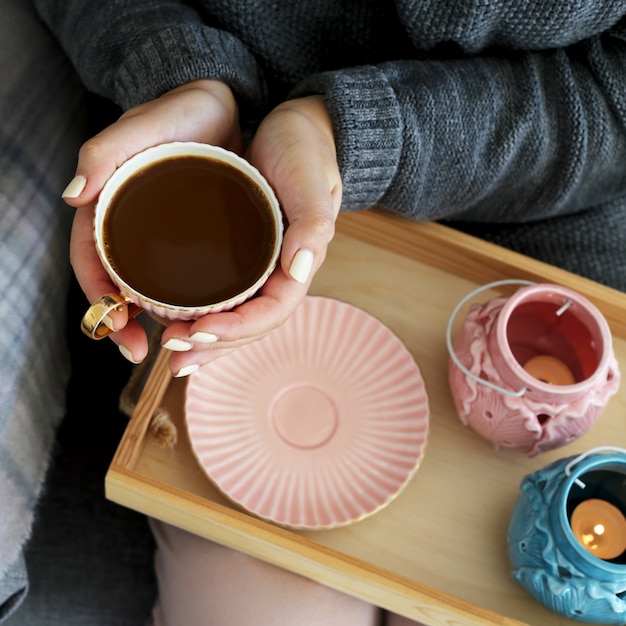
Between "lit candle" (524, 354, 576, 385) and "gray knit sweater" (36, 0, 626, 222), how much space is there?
175mm

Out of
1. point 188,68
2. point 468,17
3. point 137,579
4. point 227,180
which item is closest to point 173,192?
point 227,180

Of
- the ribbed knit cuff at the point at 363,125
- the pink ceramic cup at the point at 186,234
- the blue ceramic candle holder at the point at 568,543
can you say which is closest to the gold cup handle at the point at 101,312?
the pink ceramic cup at the point at 186,234

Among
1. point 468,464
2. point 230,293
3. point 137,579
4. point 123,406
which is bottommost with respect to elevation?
point 137,579

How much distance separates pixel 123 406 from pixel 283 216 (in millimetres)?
262

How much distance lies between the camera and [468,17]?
71 centimetres

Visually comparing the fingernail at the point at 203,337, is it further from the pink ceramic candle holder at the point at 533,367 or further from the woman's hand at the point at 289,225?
the pink ceramic candle holder at the point at 533,367

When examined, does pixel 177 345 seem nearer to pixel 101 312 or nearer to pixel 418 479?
pixel 101 312

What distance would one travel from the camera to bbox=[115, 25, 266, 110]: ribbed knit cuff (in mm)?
712

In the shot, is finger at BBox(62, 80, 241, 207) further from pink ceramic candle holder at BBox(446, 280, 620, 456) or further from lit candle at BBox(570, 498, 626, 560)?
lit candle at BBox(570, 498, 626, 560)

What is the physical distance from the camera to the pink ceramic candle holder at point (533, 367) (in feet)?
2.14

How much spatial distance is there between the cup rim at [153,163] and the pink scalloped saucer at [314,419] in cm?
18

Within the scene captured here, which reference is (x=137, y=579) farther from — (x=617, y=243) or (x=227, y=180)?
(x=617, y=243)

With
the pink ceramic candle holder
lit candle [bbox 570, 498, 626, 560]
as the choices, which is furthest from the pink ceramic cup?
lit candle [bbox 570, 498, 626, 560]

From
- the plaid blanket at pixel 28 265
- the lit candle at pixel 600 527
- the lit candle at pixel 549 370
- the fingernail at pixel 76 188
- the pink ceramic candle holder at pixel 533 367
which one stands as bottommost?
the lit candle at pixel 600 527
